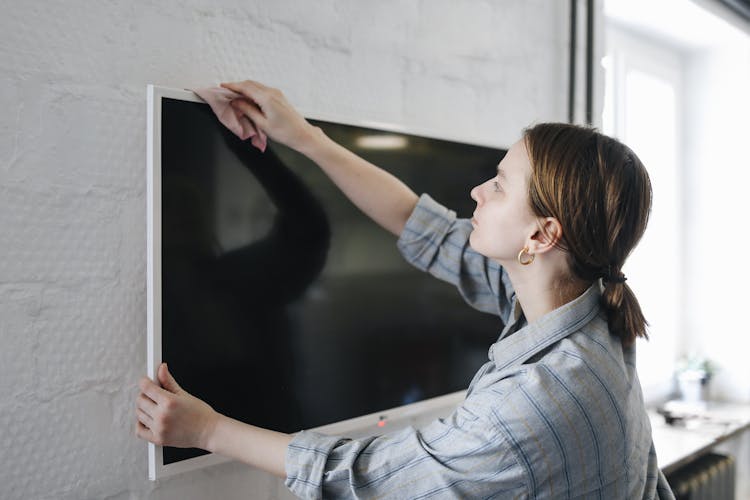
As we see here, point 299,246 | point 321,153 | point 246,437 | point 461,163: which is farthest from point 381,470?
point 461,163

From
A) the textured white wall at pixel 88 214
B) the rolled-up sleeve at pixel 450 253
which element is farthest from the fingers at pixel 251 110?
the rolled-up sleeve at pixel 450 253

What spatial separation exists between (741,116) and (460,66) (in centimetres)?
212

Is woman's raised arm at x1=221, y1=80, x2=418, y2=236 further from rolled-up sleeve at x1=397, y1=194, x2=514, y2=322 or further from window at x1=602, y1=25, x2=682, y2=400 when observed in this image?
window at x1=602, y1=25, x2=682, y2=400

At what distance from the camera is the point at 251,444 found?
1.12 metres

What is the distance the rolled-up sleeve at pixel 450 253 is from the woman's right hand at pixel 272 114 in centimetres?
34

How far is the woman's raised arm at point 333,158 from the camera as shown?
131cm

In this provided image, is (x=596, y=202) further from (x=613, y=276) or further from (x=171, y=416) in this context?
(x=171, y=416)

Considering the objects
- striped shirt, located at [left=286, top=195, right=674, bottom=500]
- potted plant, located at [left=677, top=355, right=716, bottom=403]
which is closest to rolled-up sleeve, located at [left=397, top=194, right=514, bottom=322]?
striped shirt, located at [left=286, top=195, right=674, bottom=500]

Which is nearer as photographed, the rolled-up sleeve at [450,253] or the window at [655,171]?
the rolled-up sleeve at [450,253]

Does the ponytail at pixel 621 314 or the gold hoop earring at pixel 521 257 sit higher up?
the gold hoop earring at pixel 521 257

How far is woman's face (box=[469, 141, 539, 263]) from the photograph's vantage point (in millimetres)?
1237

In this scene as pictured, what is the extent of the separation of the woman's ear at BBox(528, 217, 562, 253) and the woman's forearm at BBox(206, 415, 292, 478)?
0.54 metres

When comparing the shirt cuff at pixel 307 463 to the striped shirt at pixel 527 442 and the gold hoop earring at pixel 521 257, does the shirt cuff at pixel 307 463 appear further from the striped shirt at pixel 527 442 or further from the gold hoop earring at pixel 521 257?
the gold hoop earring at pixel 521 257

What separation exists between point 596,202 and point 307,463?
649 mm
